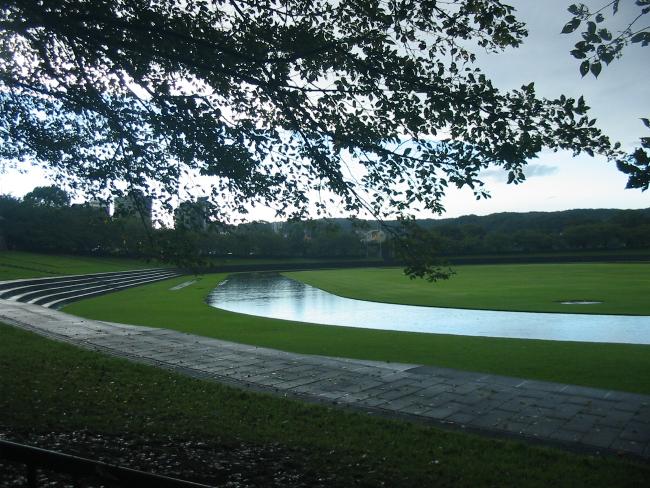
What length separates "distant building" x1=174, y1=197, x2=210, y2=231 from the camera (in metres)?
7.74

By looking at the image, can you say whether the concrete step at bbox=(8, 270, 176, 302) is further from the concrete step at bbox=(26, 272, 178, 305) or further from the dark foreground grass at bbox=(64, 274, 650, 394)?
the dark foreground grass at bbox=(64, 274, 650, 394)

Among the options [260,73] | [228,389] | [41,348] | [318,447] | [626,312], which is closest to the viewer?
[318,447]

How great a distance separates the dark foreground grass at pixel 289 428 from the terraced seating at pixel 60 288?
47.3ft

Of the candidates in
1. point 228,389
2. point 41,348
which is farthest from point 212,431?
point 41,348

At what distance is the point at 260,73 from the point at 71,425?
4.99 meters

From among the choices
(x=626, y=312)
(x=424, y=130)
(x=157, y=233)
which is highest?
(x=424, y=130)

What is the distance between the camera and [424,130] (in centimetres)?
718

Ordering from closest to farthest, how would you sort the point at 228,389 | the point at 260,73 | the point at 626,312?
the point at 260,73
the point at 228,389
the point at 626,312

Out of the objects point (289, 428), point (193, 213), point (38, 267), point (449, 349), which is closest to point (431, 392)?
point (289, 428)

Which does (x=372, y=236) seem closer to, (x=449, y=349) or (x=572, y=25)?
(x=449, y=349)

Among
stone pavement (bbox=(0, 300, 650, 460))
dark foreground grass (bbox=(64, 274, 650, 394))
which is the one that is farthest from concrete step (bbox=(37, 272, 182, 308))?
stone pavement (bbox=(0, 300, 650, 460))

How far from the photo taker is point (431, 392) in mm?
7445

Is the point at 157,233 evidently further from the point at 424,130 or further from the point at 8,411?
the point at 424,130

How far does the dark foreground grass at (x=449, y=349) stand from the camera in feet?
29.0
